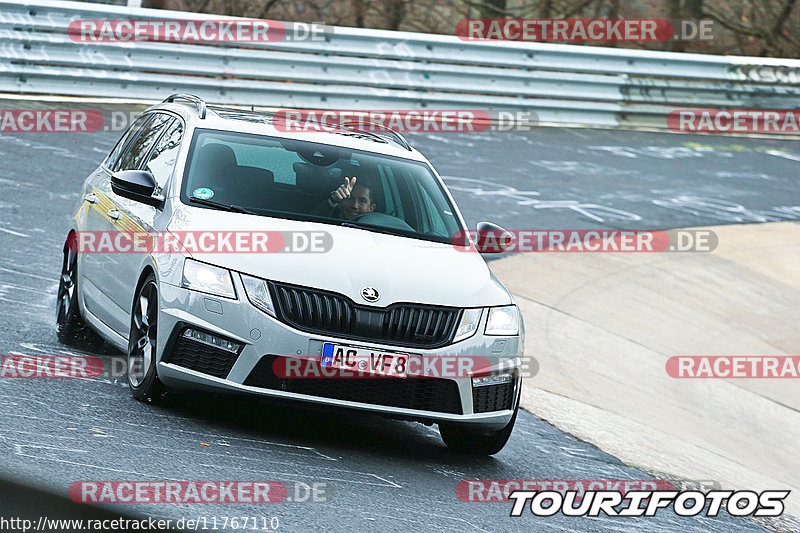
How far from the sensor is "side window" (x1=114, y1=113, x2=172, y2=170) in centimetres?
788

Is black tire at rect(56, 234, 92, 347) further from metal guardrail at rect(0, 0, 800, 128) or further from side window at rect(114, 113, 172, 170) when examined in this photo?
metal guardrail at rect(0, 0, 800, 128)

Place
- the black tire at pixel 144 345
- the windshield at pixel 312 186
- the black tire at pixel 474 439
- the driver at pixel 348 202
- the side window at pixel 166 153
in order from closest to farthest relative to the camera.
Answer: the black tire at pixel 144 345, the black tire at pixel 474 439, the windshield at pixel 312 186, the driver at pixel 348 202, the side window at pixel 166 153

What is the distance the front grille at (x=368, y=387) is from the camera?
19.9 feet

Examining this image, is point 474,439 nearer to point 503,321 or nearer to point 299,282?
point 503,321

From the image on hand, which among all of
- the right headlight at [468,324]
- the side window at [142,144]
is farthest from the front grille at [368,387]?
the side window at [142,144]

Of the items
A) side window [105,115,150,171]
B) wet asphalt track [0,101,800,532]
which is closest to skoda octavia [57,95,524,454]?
wet asphalt track [0,101,800,532]

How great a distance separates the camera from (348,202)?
720 centimetres

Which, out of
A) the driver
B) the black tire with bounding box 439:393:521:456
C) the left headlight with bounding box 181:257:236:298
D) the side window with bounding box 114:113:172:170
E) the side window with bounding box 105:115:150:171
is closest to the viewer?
the left headlight with bounding box 181:257:236:298

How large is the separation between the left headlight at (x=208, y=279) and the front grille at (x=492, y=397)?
1393 millimetres

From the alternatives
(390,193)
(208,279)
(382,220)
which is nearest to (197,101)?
(390,193)

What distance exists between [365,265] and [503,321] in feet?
2.68

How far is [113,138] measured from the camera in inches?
642

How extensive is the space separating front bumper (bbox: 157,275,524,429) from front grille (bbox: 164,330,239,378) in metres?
0.02

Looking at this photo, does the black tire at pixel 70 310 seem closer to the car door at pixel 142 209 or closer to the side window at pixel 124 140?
the side window at pixel 124 140
